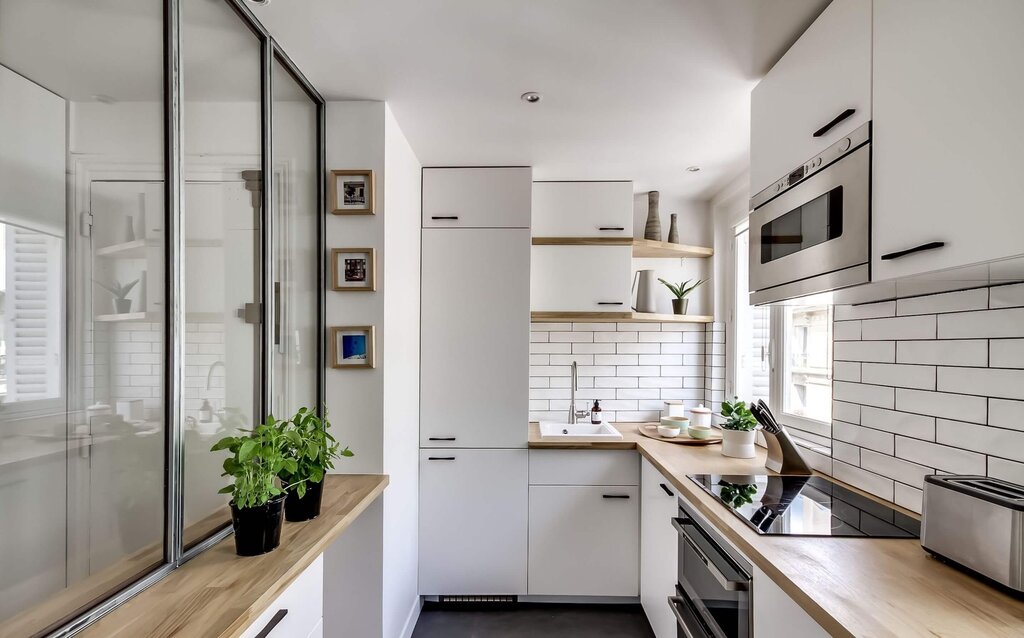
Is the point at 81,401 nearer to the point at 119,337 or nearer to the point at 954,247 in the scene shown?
the point at 119,337

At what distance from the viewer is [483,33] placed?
1.59 m

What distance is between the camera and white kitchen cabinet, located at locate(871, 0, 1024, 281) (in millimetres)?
905

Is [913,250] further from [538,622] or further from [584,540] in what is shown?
[538,622]

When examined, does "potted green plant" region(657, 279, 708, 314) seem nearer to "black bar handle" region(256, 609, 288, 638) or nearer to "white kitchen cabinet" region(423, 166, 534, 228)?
"white kitchen cabinet" region(423, 166, 534, 228)

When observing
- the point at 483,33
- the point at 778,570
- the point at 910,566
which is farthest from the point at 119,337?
the point at 910,566

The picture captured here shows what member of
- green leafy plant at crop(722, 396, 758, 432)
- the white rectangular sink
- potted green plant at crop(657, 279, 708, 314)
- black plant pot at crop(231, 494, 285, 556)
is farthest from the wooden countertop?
potted green plant at crop(657, 279, 708, 314)

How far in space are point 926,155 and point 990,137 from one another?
0.14 metres

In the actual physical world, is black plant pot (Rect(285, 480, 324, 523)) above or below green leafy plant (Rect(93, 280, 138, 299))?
below

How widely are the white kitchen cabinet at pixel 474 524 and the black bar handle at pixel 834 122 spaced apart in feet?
6.53

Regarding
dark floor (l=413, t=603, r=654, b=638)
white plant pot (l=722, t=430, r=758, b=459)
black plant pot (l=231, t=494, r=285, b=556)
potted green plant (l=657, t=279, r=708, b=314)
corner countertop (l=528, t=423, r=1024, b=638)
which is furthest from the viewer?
potted green plant (l=657, t=279, r=708, b=314)

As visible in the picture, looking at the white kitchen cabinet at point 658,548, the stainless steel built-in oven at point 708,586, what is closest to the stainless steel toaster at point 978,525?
the stainless steel built-in oven at point 708,586

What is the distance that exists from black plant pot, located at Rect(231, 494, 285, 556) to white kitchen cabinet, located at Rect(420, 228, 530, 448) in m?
1.45

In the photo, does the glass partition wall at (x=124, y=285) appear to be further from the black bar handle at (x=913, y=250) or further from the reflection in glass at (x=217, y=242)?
the black bar handle at (x=913, y=250)

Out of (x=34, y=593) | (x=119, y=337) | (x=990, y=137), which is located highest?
Answer: (x=990, y=137)
